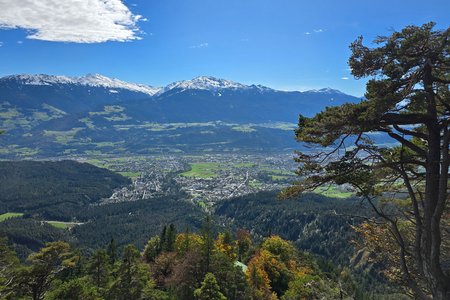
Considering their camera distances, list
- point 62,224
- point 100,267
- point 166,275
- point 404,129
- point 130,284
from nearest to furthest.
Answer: point 404,129
point 130,284
point 100,267
point 166,275
point 62,224

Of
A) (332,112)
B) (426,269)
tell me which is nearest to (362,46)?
(332,112)

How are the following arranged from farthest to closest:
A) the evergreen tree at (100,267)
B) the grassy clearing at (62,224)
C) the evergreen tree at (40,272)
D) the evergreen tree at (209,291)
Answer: the grassy clearing at (62,224) < the evergreen tree at (100,267) < the evergreen tree at (209,291) < the evergreen tree at (40,272)

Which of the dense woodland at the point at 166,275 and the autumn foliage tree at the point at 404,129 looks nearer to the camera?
the autumn foliage tree at the point at 404,129

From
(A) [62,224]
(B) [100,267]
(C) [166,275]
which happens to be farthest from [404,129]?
(A) [62,224]

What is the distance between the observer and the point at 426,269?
38.4ft

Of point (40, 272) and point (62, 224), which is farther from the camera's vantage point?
point (62, 224)

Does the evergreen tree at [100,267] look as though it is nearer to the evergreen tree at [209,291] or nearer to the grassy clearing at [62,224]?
the evergreen tree at [209,291]

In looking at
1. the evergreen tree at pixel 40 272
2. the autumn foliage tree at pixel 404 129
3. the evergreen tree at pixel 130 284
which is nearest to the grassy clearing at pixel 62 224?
the evergreen tree at pixel 130 284

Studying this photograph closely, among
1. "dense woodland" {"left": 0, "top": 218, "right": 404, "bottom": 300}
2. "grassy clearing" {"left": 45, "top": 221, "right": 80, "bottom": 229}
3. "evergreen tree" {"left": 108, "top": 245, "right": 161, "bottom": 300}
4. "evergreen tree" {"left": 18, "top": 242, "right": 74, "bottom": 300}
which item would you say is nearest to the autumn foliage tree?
"dense woodland" {"left": 0, "top": 218, "right": 404, "bottom": 300}

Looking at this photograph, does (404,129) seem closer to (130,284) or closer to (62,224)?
(130,284)

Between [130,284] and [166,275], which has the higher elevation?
[130,284]

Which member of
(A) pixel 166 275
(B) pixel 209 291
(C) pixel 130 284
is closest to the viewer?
(C) pixel 130 284

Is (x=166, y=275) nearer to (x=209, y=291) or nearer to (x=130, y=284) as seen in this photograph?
(x=130, y=284)

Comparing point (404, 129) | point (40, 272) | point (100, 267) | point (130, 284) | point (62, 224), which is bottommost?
point (62, 224)
